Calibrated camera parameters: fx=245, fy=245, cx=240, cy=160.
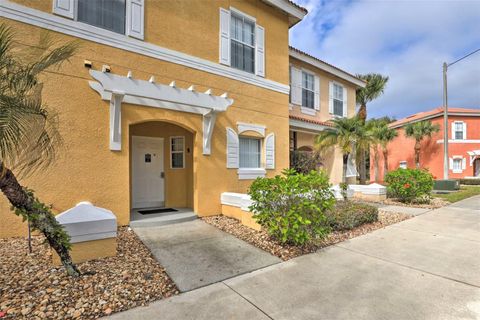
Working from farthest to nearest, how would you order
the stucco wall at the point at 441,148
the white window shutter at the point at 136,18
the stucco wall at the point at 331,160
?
the stucco wall at the point at 441,148 → the stucco wall at the point at 331,160 → the white window shutter at the point at 136,18

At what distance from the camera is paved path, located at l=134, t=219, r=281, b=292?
3879 millimetres

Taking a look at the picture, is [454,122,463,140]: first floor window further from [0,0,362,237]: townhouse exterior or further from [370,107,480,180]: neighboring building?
[0,0,362,237]: townhouse exterior

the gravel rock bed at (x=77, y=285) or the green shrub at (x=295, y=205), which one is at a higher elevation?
the green shrub at (x=295, y=205)

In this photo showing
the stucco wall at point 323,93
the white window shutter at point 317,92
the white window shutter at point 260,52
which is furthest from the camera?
the white window shutter at point 317,92

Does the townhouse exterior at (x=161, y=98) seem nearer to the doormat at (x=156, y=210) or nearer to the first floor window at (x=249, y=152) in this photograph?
the first floor window at (x=249, y=152)

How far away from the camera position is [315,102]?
13.5m

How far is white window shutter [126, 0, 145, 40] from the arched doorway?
2666 mm

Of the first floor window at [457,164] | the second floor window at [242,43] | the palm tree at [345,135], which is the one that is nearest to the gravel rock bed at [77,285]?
the second floor window at [242,43]

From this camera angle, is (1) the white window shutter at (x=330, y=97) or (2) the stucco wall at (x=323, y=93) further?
(1) the white window shutter at (x=330, y=97)

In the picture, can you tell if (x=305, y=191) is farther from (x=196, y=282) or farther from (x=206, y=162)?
(x=206, y=162)

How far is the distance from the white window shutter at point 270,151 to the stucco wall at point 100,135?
1994mm

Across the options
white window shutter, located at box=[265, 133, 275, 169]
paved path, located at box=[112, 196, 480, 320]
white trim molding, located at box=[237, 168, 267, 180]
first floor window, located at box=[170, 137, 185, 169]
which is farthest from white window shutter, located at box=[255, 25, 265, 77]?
paved path, located at box=[112, 196, 480, 320]

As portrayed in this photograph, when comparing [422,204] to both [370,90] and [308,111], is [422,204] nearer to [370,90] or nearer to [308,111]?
[308,111]

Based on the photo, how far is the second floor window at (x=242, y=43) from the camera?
8.60 metres
